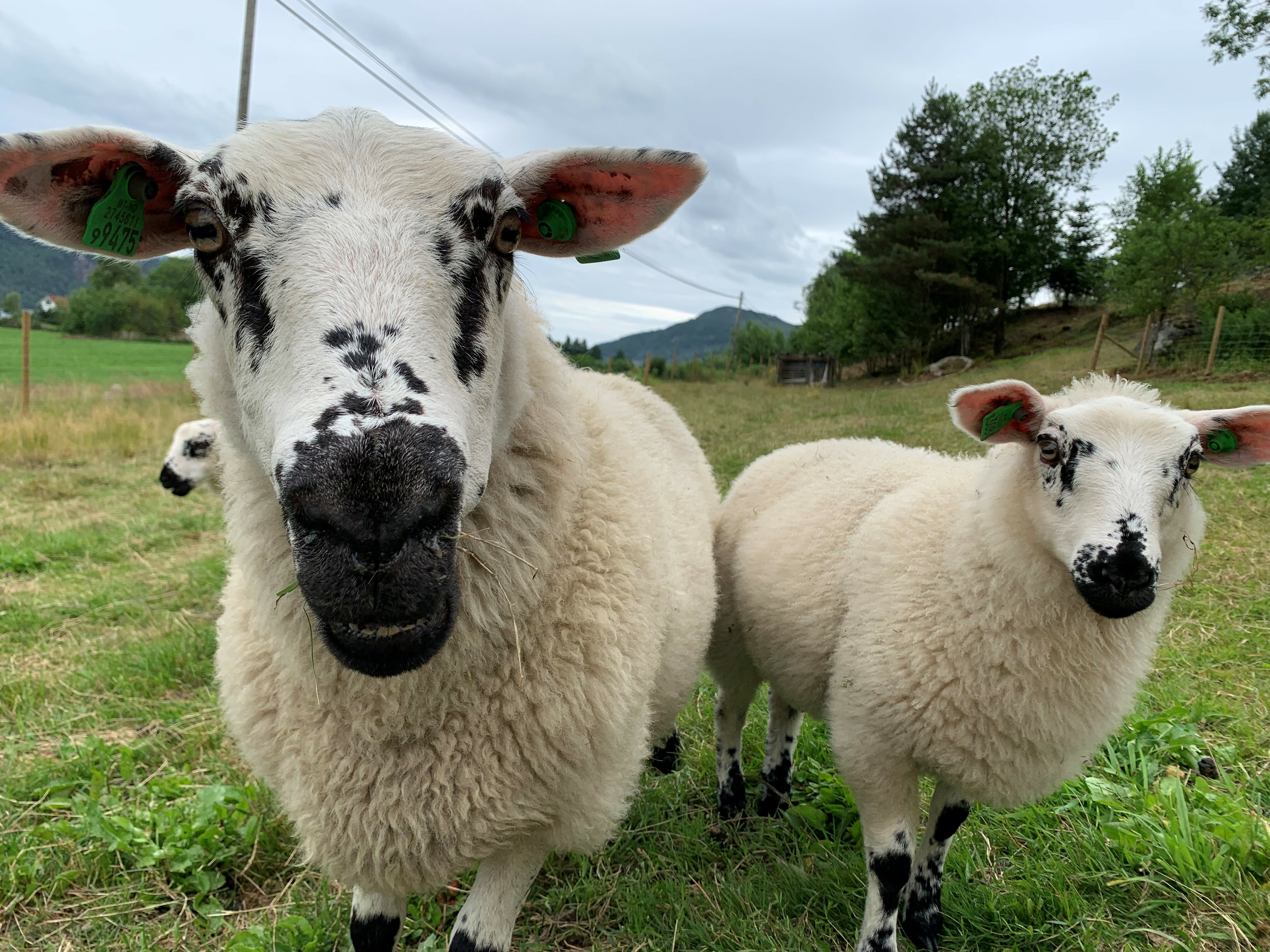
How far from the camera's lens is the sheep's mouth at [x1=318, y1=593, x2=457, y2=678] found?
1.24 metres

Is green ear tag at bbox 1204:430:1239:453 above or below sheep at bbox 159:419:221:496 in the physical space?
above

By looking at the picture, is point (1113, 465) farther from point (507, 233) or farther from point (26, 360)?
point (26, 360)

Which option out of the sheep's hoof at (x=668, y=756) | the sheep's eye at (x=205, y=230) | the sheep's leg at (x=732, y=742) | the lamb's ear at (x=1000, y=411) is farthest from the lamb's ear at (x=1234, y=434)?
the sheep's eye at (x=205, y=230)

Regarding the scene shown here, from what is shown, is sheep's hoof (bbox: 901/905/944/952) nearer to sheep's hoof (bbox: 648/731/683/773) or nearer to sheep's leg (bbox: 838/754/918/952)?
sheep's leg (bbox: 838/754/918/952)

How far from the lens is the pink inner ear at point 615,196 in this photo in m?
1.91

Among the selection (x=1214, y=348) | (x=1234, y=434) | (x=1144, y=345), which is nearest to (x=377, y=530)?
(x=1234, y=434)

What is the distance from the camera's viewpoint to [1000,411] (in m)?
2.42

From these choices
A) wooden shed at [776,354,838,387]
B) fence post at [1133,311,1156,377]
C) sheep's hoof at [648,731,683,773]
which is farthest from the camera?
wooden shed at [776,354,838,387]

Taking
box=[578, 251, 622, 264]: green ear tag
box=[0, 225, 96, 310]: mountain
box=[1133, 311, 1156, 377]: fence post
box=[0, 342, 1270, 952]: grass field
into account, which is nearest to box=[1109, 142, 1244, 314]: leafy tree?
box=[1133, 311, 1156, 377]: fence post

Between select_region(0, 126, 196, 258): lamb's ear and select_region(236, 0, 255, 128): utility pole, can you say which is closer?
select_region(0, 126, 196, 258): lamb's ear

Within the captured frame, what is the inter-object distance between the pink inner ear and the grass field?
2.31 meters

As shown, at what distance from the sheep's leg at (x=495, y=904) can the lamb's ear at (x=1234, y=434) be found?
2.50 metres

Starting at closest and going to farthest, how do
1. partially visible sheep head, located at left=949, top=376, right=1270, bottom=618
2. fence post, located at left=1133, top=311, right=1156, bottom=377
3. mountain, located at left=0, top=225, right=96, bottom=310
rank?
partially visible sheep head, located at left=949, top=376, right=1270, bottom=618
fence post, located at left=1133, top=311, right=1156, bottom=377
mountain, located at left=0, top=225, right=96, bottom=310

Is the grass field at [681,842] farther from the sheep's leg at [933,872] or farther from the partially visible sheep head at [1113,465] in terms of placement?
the partially visible sheep head at [1113,465]
